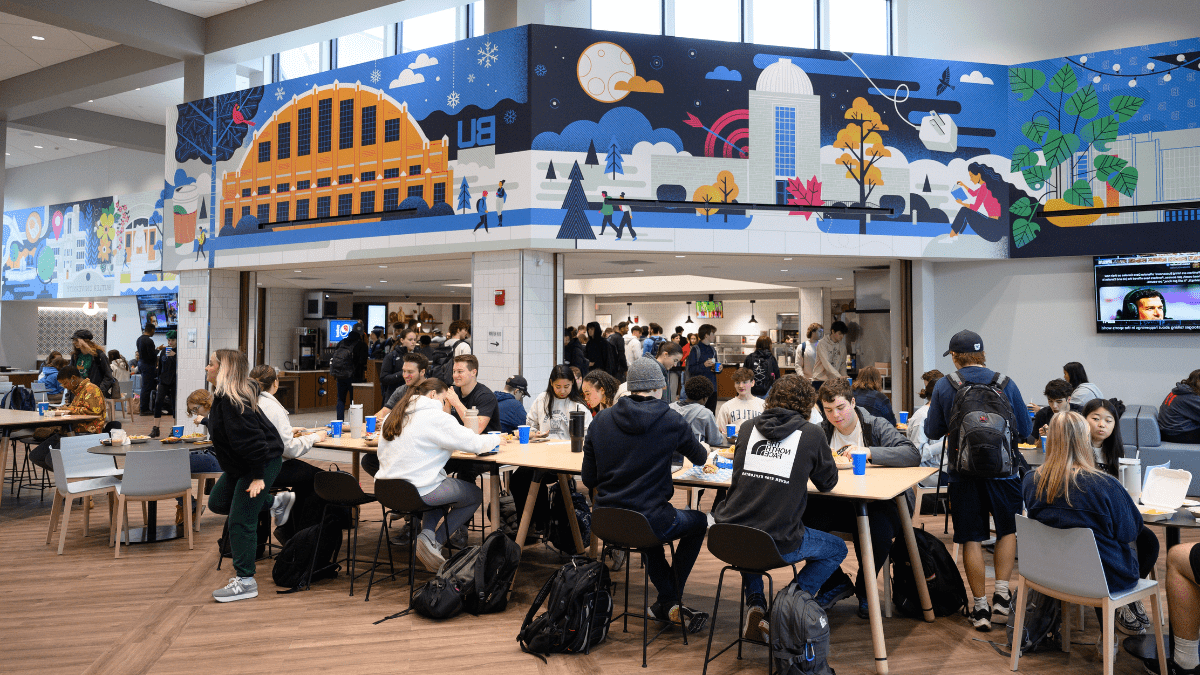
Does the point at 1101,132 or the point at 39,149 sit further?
the point at 39,149

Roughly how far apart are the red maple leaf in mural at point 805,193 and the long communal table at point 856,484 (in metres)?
4.37

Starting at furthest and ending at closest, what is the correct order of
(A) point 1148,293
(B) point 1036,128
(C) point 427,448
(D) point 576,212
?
(B) point 1036,128, (A) point 1148,293, (D) point 576,212, (C) point 427,448

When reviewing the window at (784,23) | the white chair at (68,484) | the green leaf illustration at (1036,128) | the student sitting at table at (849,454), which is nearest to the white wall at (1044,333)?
the green leaf illustration at (1036,128)

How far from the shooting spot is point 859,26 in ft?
30.3

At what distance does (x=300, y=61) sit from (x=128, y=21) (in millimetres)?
2063

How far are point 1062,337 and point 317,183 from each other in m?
8.78

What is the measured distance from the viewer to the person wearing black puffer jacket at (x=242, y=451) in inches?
174

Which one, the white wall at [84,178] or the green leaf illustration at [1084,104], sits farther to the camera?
the white wall at [84,178]

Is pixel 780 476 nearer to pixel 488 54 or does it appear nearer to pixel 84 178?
pixel 488 54

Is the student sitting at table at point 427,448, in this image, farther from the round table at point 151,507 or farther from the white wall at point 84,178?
the white wall at point 84,178

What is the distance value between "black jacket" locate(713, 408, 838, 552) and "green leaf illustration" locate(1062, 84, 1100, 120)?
7182 millimetres

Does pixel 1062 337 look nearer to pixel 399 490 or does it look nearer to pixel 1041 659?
pixel 1041 659

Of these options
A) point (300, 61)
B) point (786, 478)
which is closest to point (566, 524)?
point (786, 478)

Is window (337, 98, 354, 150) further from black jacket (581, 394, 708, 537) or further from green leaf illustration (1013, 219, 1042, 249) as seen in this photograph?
green leaf illustration (1013, 219, 1042, 249)
